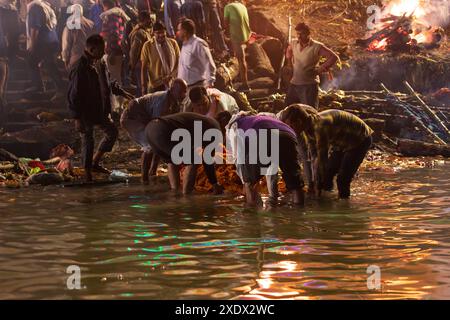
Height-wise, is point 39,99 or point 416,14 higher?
point 416,14

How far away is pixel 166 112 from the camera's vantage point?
32.0 ft

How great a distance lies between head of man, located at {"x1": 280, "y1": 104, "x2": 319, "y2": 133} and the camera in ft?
26.0

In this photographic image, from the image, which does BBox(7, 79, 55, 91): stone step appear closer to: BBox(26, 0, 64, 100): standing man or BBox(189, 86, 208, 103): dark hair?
BBox(26, 0, 64, 100): standing man

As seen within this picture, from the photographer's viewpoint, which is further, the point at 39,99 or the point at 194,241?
the point at 39,99

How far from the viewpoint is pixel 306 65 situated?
1176cm

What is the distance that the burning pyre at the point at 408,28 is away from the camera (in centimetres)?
1723

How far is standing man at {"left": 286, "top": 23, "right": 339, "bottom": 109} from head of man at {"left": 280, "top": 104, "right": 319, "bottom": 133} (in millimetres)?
3500

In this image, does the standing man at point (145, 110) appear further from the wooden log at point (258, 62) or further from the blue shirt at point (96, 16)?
the wooden log at point (258, 62)

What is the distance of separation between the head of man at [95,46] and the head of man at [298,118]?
10.4 feet

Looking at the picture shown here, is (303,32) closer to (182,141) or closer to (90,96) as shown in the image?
(90,96)
